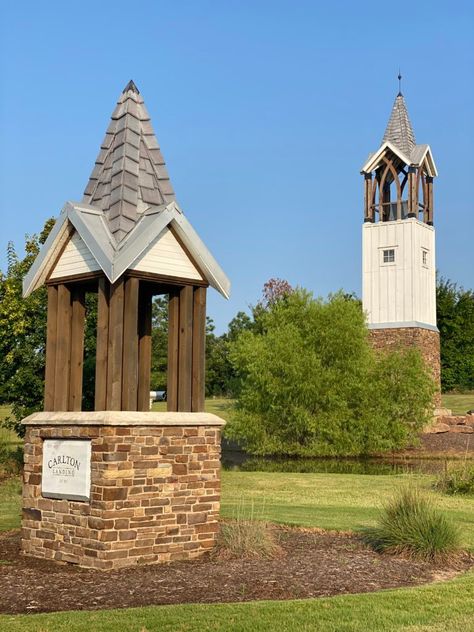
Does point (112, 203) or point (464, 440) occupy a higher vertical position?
point (112, 203)

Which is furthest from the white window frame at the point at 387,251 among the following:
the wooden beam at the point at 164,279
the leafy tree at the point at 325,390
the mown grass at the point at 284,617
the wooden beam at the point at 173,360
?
the mown grass at the point at 284,617

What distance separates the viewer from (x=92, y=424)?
31.3 ft

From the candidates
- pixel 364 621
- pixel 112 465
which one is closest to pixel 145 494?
pixel 112 465

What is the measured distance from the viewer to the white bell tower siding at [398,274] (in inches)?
1667

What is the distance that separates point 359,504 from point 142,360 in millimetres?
6703

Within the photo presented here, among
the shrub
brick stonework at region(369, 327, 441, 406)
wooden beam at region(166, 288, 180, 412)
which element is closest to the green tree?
the shrub

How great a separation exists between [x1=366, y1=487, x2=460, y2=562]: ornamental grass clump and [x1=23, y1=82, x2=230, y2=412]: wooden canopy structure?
269 centimetres

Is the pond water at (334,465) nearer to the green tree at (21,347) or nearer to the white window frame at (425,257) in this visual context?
the green tree at (21,347)

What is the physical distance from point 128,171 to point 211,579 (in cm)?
505

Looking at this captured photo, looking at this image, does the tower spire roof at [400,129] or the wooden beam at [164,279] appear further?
the tower spire roof at [400,129]

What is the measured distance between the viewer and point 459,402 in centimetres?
5600

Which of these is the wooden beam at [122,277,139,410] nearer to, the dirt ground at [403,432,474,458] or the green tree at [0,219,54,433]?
the green tree at [0,219,54,433]

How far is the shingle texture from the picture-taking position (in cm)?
1057

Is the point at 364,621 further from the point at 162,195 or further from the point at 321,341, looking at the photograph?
the point at 321,341
